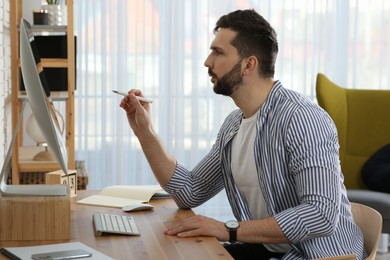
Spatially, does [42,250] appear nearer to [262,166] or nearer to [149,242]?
[149,242]

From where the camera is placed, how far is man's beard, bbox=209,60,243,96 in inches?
97.1

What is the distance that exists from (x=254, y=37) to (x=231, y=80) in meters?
0.16

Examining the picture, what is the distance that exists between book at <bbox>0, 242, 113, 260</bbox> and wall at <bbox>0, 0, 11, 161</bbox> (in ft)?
4.43

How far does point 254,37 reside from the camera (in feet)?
8.13

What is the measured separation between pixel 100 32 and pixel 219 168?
8.93 ft

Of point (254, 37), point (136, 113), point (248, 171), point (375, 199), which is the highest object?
point (254, 37)

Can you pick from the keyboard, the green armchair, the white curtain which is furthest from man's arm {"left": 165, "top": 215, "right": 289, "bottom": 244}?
the white curtain

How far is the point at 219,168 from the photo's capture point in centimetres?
259

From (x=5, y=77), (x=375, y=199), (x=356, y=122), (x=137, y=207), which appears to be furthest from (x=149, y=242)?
(x=356, y=122)

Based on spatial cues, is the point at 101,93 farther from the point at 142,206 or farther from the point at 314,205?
the point at 314,205

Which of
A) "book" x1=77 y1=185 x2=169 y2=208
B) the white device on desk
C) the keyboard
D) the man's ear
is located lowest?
"book" x1=77 y1=185 x2=169 y2=208

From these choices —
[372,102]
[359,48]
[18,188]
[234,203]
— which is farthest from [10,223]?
[359,48]

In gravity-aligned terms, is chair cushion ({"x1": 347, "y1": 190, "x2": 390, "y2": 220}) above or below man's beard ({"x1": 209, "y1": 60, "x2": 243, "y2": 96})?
below

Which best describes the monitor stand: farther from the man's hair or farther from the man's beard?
the man's hair
